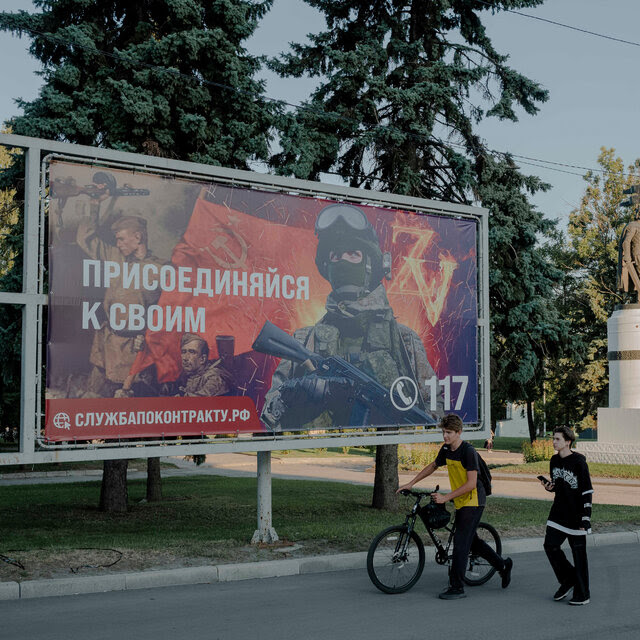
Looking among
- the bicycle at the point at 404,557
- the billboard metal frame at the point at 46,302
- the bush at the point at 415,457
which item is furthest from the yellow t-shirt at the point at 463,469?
the bush at the point at 415,457

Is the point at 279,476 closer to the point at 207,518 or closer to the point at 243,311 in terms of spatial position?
the point at 207,518

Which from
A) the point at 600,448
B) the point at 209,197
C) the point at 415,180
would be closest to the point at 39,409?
the point at 209,197

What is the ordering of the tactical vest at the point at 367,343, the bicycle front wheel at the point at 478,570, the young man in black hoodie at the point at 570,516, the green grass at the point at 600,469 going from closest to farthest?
1. the young man in black hoodie at the point at 570,516
2. the bicycle front wheel at the point at 478,570
3. the tactical vest at the point at 367,343
4. the green grass at the point at 600,469

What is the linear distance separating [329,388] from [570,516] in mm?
5143

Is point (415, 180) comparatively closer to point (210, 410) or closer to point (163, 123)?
point (163, 123)

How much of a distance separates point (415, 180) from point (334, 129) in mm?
2076

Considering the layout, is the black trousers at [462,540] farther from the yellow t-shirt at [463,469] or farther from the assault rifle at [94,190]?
the assault rifle at [94,190]

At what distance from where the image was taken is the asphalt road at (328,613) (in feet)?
24.8

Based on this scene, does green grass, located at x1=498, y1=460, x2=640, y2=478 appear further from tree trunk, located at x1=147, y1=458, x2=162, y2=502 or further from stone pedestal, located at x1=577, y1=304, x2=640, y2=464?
tree trunk, located at x1=147, y1=458, x2=162, y2=502

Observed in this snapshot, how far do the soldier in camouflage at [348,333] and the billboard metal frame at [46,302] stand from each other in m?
0.28

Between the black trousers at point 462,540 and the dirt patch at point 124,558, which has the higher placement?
the black trousers at point 462,540

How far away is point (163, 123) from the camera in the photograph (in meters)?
17.2

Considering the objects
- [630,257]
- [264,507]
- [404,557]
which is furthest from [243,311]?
[630,257]

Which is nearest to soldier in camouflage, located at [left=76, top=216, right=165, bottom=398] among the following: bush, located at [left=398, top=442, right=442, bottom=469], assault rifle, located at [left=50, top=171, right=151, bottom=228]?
assault rifle, located at [left=50, top=171, right=151, bottom=228]
